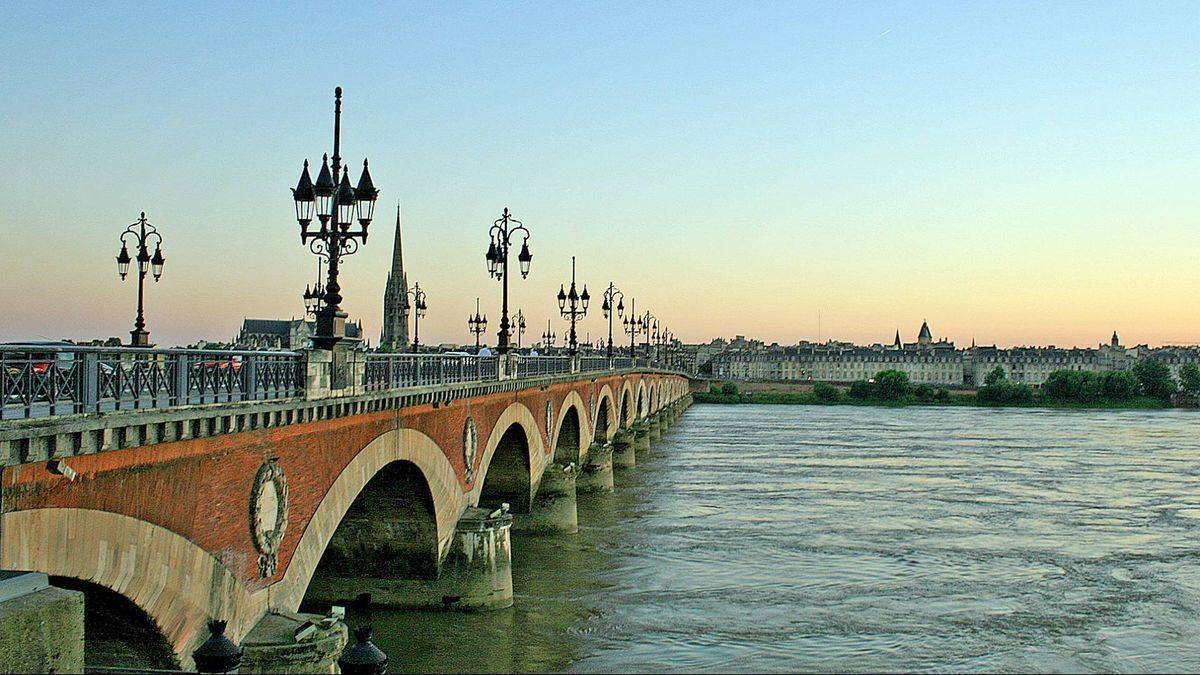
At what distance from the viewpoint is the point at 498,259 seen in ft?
93.8

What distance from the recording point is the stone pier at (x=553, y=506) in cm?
3356

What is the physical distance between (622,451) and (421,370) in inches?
1427

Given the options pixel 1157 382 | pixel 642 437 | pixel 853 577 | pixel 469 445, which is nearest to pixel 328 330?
pixel 469 445

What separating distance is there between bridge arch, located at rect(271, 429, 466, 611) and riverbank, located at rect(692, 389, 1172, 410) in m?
112

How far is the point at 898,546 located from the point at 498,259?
42.1 ft

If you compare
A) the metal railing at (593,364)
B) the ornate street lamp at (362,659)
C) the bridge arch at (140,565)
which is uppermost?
the metal railing at (593,364)

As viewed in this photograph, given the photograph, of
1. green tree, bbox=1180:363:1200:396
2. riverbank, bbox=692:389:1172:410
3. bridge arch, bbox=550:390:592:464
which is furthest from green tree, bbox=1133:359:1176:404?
bridge arch, bbox=550:390:592:464

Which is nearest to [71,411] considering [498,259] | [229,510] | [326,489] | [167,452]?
[167,452]

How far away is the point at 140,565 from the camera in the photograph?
10.5m

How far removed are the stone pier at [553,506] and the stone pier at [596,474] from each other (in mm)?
9222

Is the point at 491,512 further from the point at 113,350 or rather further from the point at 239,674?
the point at 113,350

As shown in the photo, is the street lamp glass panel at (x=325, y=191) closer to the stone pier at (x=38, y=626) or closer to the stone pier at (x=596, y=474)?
the stone pier at (x=38, y=626)

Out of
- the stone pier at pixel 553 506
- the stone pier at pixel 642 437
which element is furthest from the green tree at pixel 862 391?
the stone pier at pixel 553 506

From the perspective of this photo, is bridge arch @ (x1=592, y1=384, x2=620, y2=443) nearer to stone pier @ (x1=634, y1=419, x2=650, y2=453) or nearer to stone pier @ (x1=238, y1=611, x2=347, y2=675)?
stone pier @ (x1=634, y1=419, x2=650, y2=453)
